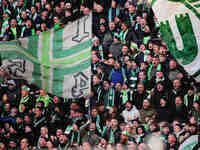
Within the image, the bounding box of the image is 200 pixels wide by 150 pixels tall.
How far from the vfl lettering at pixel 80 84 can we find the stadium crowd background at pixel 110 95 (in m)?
0.13

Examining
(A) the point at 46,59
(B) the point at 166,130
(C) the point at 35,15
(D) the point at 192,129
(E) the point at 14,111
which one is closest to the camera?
(D) the point at 192,129

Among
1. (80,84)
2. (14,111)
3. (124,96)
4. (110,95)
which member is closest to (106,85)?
(110,95)

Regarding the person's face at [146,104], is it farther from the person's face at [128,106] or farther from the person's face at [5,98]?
the person's face at [5,98]

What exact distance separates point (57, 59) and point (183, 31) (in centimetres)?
246

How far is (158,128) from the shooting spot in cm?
683

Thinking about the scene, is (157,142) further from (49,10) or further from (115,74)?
(49,10)

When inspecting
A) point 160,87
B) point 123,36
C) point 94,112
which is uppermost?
point 123,36

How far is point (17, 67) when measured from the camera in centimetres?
777

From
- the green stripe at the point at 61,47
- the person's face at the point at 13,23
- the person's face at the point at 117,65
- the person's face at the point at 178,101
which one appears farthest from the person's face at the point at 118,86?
the person's face at the point at 13,23

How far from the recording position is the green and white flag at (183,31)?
673cm

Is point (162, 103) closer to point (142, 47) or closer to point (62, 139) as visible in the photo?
point (142, 47)

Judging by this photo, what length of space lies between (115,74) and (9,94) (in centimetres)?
226

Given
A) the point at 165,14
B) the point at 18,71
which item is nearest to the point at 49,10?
the point at 18,71

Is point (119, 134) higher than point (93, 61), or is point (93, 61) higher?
point (93, 61)
